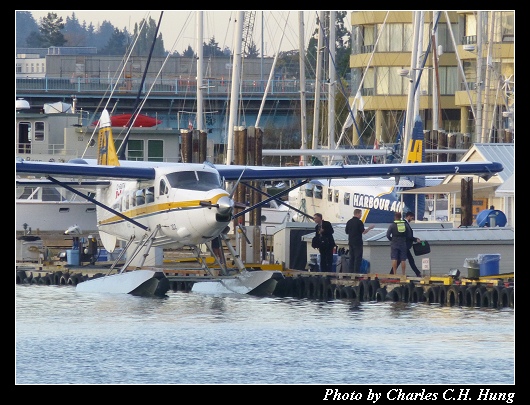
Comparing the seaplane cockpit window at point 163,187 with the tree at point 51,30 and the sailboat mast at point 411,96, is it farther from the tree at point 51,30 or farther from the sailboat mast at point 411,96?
the tree at point 51,30

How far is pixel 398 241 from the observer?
2272cm

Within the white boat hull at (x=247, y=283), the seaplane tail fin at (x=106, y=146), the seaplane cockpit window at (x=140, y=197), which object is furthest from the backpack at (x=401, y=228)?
the seaplane tail fin at (x=106, y=146)

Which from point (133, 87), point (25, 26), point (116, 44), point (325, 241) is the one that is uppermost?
point (25, 26)

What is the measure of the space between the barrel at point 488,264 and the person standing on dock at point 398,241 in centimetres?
135

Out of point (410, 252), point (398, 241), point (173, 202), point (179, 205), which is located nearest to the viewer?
point (179, 205)

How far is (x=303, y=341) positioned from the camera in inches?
711

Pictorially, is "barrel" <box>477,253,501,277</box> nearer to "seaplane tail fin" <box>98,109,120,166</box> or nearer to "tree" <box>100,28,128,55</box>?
"seaplane tail fin" <box>98,109,120,166</box>

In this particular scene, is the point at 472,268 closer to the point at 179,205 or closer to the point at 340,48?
the point at 179,205

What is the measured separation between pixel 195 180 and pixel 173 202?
1.89ft

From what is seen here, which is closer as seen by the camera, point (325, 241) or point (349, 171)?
point (325, 241)

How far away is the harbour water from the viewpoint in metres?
15.6

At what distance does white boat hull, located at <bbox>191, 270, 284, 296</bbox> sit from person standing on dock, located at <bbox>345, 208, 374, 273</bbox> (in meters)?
1.41

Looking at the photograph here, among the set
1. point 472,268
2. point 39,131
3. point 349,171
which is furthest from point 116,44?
point 472,268
